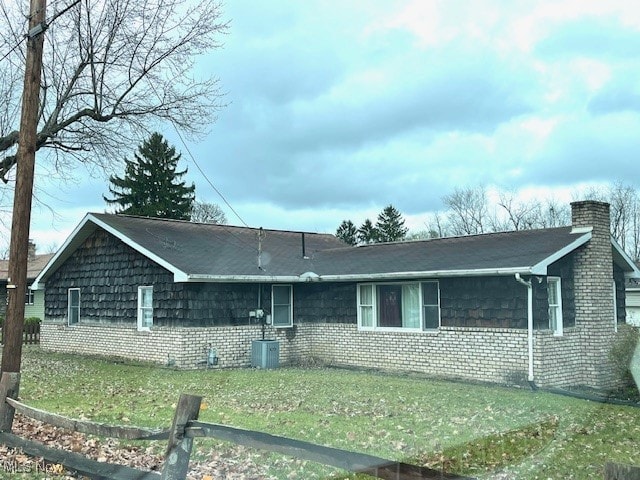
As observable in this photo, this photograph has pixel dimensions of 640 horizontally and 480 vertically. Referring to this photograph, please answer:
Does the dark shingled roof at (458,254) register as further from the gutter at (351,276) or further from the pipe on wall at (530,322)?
the pipe on wall at (530,322)

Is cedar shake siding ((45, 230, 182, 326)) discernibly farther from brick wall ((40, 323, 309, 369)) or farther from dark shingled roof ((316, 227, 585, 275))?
dark shingled roof ((316, 227, 585, 275))

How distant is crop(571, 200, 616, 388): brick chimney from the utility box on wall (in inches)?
323

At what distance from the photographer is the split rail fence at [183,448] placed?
4738 millimetres

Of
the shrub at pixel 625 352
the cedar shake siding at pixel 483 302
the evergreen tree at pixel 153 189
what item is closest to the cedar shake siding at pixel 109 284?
the cedar shake siding at pixel 483 302

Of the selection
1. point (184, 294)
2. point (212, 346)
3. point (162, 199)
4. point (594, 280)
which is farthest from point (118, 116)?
point (162, 199)

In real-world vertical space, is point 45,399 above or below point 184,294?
below

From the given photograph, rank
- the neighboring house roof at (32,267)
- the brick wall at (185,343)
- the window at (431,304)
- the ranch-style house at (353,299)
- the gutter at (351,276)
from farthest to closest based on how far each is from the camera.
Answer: the neighboring house roof at (32,267)
the brick wall at (185,343)
the window at (431,304)
the ranch-style house at (353,299)
the gutter at (351,276)

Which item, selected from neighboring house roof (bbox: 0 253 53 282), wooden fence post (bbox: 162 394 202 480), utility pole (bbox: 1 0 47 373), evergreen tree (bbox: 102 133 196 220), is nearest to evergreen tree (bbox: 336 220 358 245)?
evergreen tree (bbox: 102 133 196 220)

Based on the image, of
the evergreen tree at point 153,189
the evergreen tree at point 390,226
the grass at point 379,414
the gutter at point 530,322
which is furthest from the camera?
the evergreen tree at point 390,226

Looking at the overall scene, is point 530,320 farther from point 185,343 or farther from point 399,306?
point 185,343

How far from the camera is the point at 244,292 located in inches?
794

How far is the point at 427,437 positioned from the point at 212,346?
11.0 meters

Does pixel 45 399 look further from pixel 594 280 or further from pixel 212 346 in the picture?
pixel 594 280

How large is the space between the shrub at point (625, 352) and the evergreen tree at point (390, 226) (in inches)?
1975
